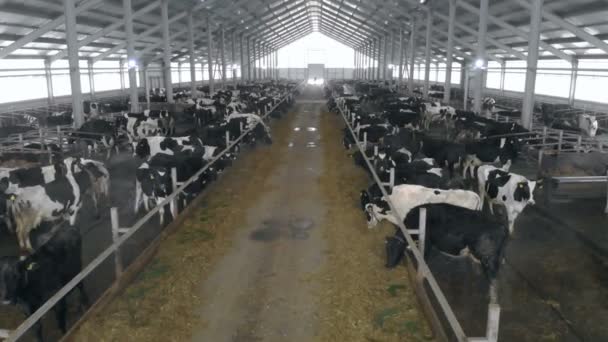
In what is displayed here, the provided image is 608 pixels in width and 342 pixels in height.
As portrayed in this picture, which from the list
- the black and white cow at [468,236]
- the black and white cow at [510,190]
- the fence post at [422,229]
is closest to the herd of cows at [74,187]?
the fence post at [422,229]

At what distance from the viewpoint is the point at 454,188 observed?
9562 mm

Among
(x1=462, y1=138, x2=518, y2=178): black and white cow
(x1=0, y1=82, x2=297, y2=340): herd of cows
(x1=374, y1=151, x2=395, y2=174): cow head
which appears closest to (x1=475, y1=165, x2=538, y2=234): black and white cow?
(x1=374, y1=151, x2=395, y2=174): cow head

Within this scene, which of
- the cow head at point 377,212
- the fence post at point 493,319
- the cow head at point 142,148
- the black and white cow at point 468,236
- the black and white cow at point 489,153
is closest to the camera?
the fence post at point 493,319

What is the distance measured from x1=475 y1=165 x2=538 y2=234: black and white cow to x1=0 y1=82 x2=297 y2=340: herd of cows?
21.0 feet

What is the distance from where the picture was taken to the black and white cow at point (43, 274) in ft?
17.8

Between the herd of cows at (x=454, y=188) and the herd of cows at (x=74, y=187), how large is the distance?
4.42m

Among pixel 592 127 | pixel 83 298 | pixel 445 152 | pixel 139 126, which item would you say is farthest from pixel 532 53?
pixel 83 298

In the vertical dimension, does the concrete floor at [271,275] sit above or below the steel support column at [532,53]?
below

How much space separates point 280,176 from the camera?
13.9m

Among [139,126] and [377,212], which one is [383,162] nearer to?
[377,212]

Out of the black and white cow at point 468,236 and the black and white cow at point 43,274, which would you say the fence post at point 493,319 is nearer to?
the black and white cow at point 468,236

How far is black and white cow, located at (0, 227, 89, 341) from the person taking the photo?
5.42 meters

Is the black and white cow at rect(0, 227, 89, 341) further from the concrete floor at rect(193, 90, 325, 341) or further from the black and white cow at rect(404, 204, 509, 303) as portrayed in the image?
the black and white cow at rect(404, 204, 509, 303)

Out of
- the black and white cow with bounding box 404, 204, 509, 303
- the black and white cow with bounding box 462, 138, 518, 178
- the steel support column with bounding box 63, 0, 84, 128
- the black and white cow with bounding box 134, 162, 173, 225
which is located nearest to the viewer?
the black and white cow with bounding box 404, 204, 509, 303
